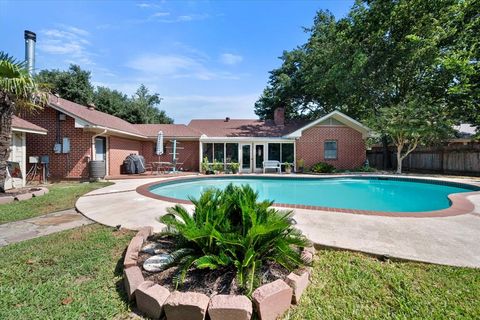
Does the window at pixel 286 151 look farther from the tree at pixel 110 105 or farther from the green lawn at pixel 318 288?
the tree at pixel 110 105

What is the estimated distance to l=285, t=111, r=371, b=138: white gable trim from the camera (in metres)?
18.2

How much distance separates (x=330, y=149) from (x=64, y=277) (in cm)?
1874

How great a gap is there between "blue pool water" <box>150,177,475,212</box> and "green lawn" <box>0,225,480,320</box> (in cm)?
430

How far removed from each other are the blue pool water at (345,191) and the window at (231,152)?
11.8 ft

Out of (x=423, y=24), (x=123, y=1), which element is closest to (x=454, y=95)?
(x=423, y=24)

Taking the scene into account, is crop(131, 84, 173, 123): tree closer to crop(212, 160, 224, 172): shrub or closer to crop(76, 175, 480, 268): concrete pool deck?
crop(212, 160, 224, 172): shrub

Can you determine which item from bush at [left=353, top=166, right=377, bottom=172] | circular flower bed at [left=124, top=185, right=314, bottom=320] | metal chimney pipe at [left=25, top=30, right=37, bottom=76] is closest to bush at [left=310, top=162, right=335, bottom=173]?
bush at [left=353, top=166, right=377, bottom=172]

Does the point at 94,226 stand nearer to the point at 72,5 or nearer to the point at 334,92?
the point at 72,5

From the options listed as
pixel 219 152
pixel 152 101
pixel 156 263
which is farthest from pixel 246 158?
pixel 152 101

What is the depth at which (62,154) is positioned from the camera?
42.1 ft

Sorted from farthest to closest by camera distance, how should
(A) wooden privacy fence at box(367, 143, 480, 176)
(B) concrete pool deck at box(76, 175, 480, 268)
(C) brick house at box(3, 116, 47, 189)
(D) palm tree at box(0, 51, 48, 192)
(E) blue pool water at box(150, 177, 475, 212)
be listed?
1. (A) wooden privacy fence at box(367, 143, 480, 176)
2. (C) brick house at box(3, 116, 47, 189)
3. (E) blue pool water at box(150, 177, 475, 212)
4. (D) palm tree at box(0, 51, 48, 192)
5. (B) concrete pool deck at box(76, 175, 480, 268)

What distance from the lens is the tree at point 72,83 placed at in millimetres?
27156

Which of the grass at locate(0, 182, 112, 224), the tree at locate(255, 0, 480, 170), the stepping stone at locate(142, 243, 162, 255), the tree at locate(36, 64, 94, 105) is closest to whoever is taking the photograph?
the stepping stone at locate(142, 243, 162, 255)

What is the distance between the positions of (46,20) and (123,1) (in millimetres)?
5135
